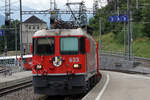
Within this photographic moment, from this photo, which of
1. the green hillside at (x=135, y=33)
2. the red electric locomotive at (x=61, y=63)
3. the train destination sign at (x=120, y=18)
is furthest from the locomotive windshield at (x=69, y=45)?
the green hillside at (x=135, y=33)

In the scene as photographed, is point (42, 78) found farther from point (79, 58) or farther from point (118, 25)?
point (118, 25)

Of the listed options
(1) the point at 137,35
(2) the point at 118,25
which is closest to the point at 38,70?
(1) the point at 137,35

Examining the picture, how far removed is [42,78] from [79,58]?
1.67 meters

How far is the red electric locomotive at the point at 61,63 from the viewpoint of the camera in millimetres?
12820

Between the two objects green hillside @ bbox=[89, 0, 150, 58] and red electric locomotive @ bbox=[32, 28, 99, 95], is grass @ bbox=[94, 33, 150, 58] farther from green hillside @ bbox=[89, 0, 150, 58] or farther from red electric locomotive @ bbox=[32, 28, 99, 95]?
red electric locomotive @ bbox=[32, 28, 99, 95]

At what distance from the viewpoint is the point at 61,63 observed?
12.9m

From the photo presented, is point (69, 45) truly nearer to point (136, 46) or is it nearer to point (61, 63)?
point (61, 63)

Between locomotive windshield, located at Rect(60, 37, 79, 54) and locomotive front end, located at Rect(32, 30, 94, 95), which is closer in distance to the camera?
locomotive front end, located at Rect(32, 30, 94, 95)

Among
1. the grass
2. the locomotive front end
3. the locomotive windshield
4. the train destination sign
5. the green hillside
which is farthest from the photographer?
the green hillside

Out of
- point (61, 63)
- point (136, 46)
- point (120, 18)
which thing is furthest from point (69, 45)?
point (136, 46)

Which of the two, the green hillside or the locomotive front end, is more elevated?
the green hillside

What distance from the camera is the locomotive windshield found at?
513 inches

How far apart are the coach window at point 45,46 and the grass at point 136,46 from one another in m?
42.5

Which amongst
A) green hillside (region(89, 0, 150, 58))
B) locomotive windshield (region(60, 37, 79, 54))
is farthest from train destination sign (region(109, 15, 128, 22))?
locomotive windshield (region(60, 37, 79, 54))
